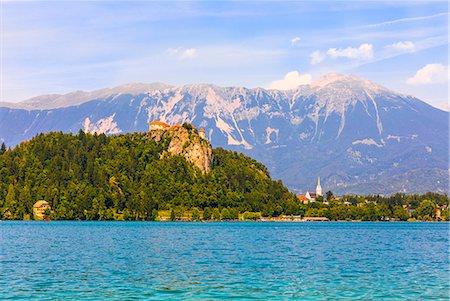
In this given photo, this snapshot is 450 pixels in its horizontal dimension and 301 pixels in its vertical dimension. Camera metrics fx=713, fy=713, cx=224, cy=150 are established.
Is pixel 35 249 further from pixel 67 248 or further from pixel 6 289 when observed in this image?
pixel 6 289

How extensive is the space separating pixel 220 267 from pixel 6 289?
84.4 feet

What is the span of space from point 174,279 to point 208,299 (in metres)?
11.8

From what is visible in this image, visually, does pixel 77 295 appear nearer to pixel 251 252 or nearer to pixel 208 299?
pixel 208 299

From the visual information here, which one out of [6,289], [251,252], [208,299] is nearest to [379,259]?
[251,252]

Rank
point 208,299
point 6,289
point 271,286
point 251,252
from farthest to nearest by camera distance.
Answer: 1. point 251,252
2. point 271,286
3. point 6,289
4. point 208,299

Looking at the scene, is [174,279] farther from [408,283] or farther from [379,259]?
[379,259]

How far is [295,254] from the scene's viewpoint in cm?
9831

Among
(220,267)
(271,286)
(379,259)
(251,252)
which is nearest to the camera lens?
(271,286)

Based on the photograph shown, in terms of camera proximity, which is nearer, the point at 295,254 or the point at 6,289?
the point at 6,289

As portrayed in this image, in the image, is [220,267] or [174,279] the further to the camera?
[220,267]

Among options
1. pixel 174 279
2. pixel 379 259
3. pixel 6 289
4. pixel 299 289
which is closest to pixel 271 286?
pixel 299 289

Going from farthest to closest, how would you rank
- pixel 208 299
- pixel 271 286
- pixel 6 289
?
pixel 271 286 < pixel 6 289 < pixel 208 299

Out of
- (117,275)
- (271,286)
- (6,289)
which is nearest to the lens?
(6,289)

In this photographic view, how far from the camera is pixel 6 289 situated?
57.9 metres
